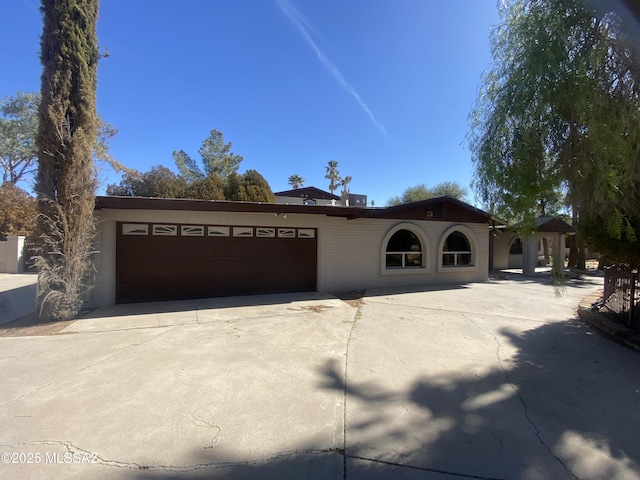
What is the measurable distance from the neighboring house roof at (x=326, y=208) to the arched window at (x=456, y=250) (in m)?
0.75

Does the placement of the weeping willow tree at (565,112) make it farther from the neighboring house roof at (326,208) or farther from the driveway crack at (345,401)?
the neighboring house roof at (326,208)

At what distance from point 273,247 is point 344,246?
2513 mm

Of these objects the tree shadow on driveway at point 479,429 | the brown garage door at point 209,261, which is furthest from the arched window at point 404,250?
the tree shadow on driveway at point 479,429

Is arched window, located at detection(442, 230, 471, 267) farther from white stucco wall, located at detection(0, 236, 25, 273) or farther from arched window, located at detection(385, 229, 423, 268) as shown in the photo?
white stucco wall, located at detection(0, 236, 25, 273)

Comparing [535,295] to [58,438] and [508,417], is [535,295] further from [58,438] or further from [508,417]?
[58,438]

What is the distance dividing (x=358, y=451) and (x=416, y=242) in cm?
1043

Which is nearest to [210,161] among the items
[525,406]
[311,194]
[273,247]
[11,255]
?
[311,194]

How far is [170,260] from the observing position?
8758 mm

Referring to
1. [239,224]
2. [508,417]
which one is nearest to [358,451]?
[508,417]

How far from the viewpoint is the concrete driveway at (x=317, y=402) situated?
2402 millimetres

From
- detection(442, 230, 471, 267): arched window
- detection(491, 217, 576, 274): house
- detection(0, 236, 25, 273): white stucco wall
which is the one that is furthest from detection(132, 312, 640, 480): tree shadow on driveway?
detection(0, 236, 25, 273): white stucco wall

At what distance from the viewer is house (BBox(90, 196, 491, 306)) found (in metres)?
8.31

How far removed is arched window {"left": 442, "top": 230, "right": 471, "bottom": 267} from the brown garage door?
5.79m

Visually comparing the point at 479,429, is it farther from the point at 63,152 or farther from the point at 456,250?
the point at 456,250
